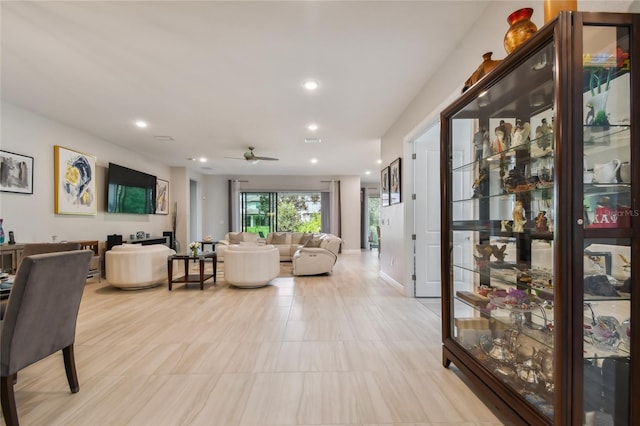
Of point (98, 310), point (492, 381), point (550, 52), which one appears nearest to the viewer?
point (550, 52)

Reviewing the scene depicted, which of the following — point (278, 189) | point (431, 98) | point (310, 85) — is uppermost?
point (310, 85)

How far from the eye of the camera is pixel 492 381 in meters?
1.66

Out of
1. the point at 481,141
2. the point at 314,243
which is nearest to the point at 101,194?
the point at 314,243

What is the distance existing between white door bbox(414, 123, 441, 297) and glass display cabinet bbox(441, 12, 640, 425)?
7.19 ft

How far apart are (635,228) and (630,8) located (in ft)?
3.43

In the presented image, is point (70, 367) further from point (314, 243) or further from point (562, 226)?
point (314, 243)

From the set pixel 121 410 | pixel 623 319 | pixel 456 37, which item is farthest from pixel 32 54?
pixel 623 319

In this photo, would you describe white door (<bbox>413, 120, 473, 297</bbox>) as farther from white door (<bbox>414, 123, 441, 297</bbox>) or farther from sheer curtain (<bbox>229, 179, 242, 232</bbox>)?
sheer curtain (<bbox>229, 179, 242, 232</bbox>)

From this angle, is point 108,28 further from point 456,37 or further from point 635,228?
point 635,228

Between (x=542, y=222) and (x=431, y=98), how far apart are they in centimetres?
234

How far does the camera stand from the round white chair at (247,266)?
4754 mm

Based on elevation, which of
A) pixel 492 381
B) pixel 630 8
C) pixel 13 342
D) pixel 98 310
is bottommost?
pixel 98 310

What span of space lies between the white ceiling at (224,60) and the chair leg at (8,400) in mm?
2511

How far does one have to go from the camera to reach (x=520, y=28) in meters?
1.57
